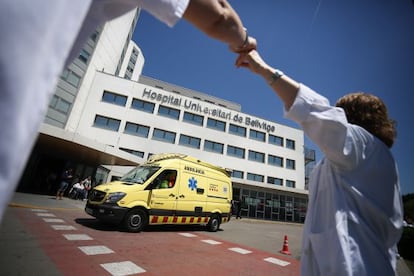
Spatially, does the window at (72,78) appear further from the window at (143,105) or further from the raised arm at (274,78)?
the raised arm at (274,78)

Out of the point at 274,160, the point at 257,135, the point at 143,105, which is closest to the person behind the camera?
the point at 143,105

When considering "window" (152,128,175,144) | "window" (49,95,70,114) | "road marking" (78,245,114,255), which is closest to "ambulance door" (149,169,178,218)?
"road marking" (78,245,114,255)

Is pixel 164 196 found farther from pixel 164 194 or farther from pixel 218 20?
pixel 218 20

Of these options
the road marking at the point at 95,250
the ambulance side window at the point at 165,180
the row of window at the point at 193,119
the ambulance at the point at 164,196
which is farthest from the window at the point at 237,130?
the road marking at the point at 95,250

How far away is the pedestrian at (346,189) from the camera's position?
108cm

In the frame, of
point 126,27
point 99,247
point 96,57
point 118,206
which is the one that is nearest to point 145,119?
point 96,57

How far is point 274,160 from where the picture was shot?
1185 inches

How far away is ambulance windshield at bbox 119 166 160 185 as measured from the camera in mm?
7279

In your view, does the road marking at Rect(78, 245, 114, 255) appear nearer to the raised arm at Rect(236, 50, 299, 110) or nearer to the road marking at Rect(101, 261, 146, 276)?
the road marking at Rect(101, 261, 146, 276)

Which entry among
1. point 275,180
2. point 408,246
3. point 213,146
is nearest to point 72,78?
point 213,146

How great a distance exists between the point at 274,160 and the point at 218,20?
3074cm

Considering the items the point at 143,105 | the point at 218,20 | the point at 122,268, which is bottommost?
the point at 122,268

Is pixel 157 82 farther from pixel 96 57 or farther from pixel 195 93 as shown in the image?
pixel 96 57

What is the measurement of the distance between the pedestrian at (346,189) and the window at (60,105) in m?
25.9
